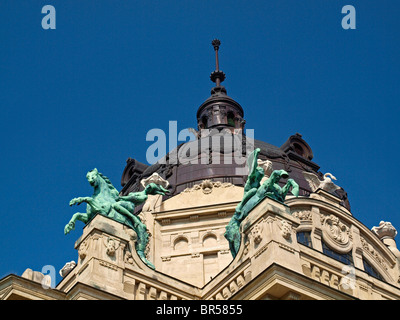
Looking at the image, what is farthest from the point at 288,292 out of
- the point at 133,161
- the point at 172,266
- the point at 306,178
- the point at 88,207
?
the point at 133,161

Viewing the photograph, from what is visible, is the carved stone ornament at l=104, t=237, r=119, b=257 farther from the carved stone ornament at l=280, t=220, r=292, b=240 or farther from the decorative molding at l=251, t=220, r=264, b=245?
the carved stone ornament at l=280, t=220, r=292, b=240

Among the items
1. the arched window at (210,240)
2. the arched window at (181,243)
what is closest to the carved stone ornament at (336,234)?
the arched window at (210,240)

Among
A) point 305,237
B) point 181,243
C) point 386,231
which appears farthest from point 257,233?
point 386,231

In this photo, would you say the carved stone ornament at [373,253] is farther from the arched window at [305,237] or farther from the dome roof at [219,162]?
the dome roof at [219,162]

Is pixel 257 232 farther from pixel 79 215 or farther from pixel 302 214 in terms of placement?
pixel 302 214

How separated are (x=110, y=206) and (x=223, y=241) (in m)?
10.2

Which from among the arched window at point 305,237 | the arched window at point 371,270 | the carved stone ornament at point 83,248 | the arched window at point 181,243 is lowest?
the carved stone ornament at point 83,248

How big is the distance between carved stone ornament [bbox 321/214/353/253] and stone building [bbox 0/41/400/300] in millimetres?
49

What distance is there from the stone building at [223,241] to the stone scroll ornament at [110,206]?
61cm

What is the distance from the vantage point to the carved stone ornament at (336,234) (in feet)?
119

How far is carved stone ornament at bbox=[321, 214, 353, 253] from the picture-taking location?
119ft

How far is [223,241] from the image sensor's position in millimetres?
37906

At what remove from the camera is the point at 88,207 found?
93.8 ft
